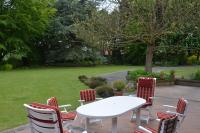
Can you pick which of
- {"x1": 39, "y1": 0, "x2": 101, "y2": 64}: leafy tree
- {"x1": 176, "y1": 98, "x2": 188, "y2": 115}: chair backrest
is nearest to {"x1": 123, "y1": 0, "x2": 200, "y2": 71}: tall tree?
{"x1": 176, "y1": 98, "x2": 188, "y2": 115}: chair backrest

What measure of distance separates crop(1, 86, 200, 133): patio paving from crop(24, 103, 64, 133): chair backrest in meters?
2.78

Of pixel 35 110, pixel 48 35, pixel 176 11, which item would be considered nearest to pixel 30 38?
pixel 48 35

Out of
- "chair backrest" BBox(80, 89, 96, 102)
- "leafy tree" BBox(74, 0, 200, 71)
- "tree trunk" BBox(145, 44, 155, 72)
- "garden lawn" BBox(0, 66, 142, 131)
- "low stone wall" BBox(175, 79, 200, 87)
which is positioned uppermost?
"leafy tree" BBox(74, 0, 200, 71)

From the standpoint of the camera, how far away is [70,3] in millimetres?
29969

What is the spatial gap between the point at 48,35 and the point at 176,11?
18362 mm

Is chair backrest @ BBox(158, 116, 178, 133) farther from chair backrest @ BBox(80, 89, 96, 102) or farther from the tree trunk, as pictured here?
the tree trunk

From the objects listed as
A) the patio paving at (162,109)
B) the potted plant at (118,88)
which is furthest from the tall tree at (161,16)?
the potted plant at (118,88)

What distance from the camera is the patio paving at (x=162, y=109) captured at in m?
7.57

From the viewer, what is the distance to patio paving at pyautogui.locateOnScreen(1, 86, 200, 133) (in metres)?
7.57

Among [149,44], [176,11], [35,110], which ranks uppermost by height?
[176,11]

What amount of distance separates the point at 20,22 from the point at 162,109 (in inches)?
816

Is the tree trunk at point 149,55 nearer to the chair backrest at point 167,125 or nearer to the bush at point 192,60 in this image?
the chair backrest at point 167,125

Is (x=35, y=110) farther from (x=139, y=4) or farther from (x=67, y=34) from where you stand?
(x=67, y=34)

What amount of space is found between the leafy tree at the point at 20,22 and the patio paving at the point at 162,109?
16.7 meters
